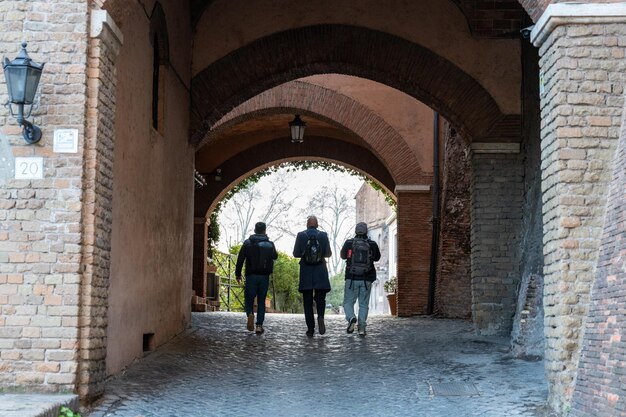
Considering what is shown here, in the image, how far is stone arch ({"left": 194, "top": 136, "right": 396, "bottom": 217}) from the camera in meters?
22.5

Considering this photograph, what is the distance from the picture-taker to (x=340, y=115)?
18562 millimetres

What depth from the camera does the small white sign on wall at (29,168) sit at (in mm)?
6703

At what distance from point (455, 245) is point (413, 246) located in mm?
1444

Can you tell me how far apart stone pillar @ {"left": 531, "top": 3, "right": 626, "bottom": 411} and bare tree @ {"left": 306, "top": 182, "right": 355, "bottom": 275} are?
37.4 metres

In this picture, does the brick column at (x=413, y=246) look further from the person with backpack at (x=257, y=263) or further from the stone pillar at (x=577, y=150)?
the stone pillar at (x=577, y=150)

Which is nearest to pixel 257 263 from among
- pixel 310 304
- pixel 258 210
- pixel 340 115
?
pixel 310 304

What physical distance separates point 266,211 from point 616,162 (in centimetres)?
3444

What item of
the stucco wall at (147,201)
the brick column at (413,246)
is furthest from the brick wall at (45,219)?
the brick column at (413,246)

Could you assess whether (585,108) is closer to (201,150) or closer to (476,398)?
(476,398)

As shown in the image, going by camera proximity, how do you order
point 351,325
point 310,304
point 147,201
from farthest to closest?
point 351,325 < point 310,304 < point 147,201

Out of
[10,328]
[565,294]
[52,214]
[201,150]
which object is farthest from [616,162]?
[201,150]

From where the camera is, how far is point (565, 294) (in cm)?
657

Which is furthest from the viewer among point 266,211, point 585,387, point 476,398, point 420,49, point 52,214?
point 266,211

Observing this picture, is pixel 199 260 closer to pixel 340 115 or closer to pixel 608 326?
pixel 340 115
